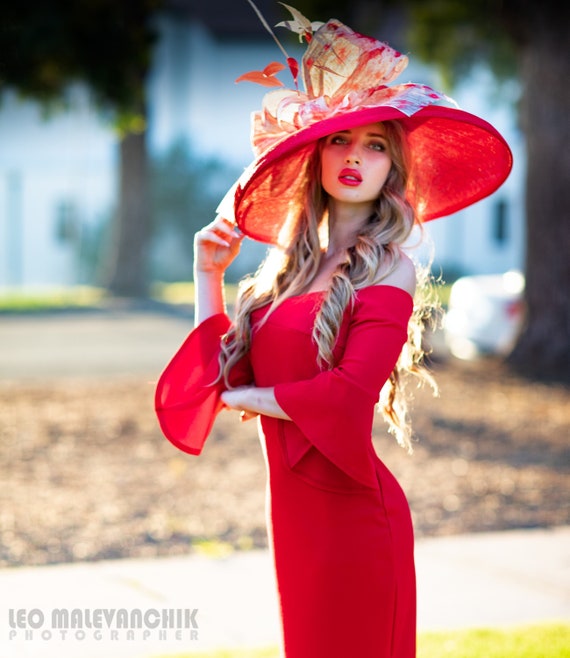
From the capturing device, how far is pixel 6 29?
816 centimetres

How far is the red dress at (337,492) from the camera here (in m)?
2.53

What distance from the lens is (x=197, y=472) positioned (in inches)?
291

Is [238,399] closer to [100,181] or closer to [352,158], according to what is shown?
[352,158]

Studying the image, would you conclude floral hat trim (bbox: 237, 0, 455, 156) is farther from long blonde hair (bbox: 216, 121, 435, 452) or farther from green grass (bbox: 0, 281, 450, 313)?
green grass (bbox: 0, 281, 450, 313)

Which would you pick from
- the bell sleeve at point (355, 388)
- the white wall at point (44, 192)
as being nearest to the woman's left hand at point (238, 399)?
the bell sleeve at point (355, 388)

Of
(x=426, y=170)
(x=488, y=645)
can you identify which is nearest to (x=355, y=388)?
(x=426, y=170)

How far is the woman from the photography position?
2.58 m

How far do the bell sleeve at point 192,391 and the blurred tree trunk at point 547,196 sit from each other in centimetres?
812

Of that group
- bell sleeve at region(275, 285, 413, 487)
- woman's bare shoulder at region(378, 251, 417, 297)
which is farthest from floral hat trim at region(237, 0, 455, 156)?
bell sleeve at region(275, 285, 413, 487)

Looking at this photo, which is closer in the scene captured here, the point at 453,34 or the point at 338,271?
the point at 338,271

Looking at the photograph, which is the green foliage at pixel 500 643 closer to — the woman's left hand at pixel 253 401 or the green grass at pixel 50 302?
the woman's left hand at pixel 253 401

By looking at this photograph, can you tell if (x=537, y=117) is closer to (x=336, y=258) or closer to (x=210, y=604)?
(x=210, y=604)

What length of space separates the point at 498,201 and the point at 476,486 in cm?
2625

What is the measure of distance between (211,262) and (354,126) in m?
0.59
